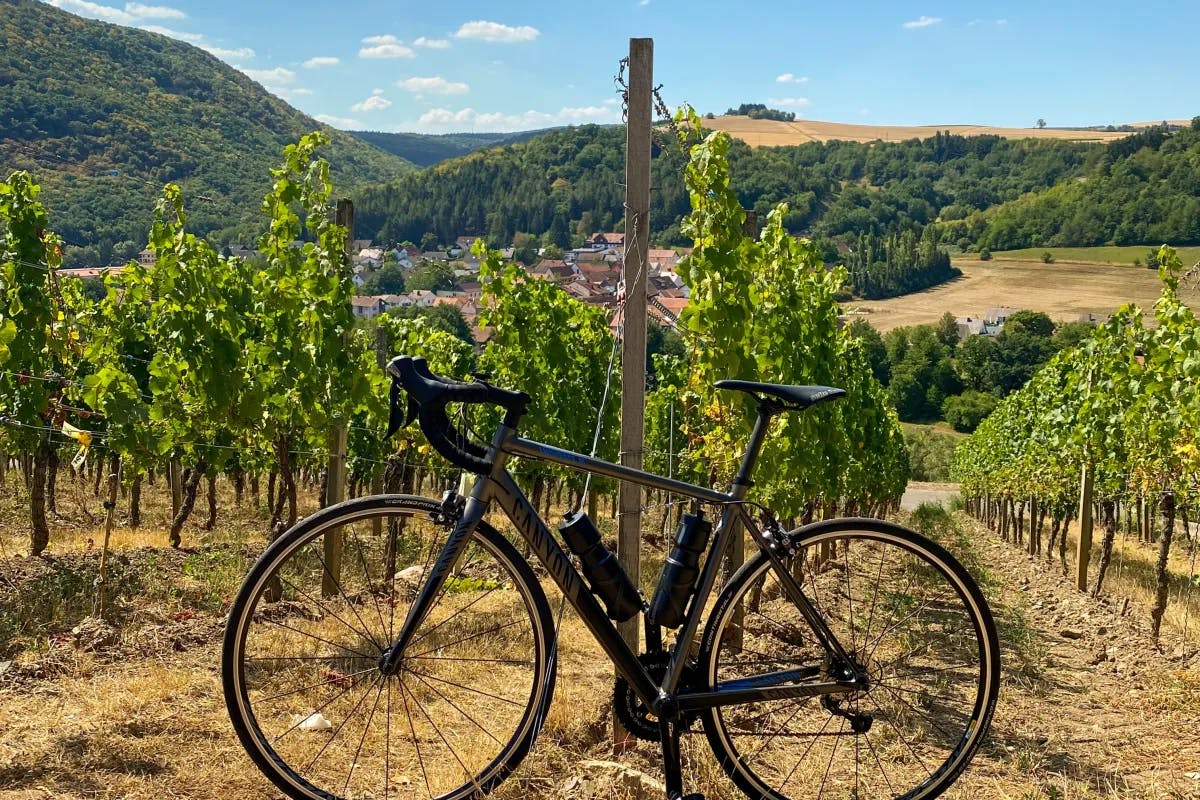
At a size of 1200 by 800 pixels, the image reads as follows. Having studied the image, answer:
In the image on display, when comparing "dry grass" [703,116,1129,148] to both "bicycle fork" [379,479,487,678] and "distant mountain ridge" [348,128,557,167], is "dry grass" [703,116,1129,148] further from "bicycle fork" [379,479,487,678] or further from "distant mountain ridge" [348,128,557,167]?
"bicycle fork" [379,479,487,678]

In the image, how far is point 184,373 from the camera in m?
10.1

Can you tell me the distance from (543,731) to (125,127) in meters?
79.9

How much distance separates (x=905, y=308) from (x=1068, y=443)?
79276 mm

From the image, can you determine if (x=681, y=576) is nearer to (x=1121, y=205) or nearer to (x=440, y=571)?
(x=440, y=571)

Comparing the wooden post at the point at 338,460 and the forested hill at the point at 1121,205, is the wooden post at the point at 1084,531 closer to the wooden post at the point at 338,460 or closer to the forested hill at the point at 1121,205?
the wooden post at the point at 338,460

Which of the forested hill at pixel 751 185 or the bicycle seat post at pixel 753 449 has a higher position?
the forested hill at pixel 751 185

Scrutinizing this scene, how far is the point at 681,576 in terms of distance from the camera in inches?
114

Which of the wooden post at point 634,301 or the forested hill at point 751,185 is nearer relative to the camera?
the wooden post at point 634,301

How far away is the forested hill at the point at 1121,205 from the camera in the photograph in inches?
3809

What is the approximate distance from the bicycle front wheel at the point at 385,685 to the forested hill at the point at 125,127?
76.4 ft

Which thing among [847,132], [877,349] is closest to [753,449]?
[877,349]

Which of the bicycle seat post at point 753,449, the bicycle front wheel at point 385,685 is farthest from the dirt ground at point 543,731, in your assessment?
the bicycle seat post at point 753,449

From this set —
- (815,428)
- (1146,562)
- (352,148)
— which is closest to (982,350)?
(1146,562)

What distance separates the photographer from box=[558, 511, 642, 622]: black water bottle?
2.83m
